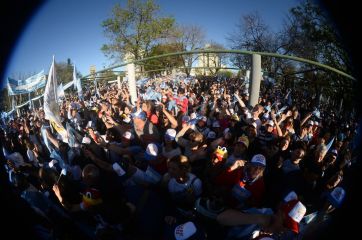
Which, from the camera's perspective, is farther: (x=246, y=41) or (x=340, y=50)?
(x=246, y=41)

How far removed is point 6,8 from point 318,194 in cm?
362

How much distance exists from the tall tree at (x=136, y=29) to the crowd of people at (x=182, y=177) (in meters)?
1.23

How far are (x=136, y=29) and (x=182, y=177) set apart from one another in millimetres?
2145

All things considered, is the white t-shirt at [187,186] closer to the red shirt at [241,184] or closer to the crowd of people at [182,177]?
the crowd of people at [182,177]

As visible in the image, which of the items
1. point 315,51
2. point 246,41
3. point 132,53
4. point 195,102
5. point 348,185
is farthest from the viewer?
point 195,102

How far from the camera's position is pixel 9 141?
334 cm

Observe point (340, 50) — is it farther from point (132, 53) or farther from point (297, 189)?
point (132, 53)

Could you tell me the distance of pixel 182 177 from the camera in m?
2.26

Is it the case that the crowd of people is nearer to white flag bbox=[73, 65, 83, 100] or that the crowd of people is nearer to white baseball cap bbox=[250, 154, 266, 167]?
white baseball cap bbox=[250, 154, 266, 167]

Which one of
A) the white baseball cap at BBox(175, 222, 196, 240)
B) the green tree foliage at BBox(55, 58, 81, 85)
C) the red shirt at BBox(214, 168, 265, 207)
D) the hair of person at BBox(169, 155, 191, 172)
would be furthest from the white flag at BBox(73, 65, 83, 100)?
the white baseball cap at BBox(175, 222, 196, 240)

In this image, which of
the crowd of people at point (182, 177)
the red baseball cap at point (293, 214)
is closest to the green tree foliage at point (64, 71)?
the crowd of people at point (182, 177)

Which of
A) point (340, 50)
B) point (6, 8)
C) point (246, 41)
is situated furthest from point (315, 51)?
point (6, 8)

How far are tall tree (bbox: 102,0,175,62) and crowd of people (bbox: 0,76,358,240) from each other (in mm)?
1231

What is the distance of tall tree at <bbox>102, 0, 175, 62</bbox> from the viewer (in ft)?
8.78
